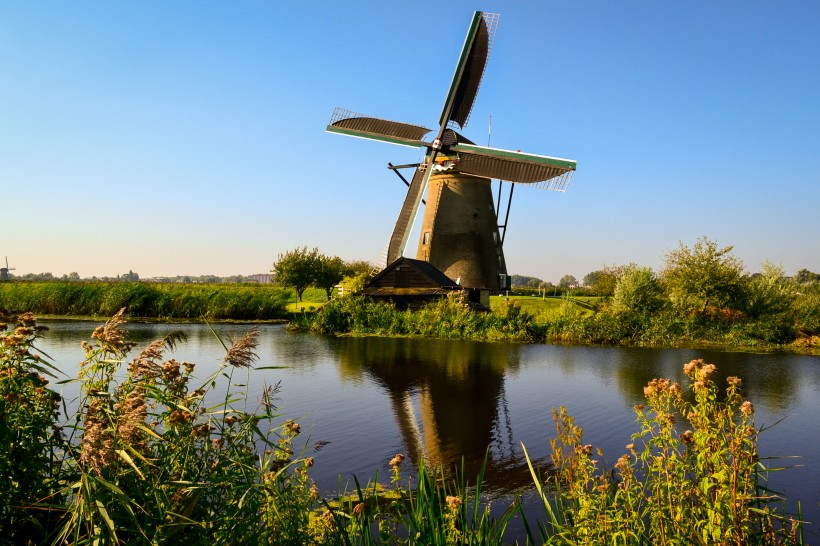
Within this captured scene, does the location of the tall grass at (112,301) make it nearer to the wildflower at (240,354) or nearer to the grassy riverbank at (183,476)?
the grassy riverbank at (183,476)

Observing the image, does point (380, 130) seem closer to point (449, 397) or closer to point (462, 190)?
point (462, 190)

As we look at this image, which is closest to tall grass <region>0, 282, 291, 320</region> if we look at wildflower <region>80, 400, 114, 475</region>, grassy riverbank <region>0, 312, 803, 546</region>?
grassy riverbank <region>0, 312, 803, 546</region>

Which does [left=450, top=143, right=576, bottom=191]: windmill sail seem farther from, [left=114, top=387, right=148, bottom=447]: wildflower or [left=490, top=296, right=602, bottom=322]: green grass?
[left=114, top=387, right=148, bottom=447]: wildflower

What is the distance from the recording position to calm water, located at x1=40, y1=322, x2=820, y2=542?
7828 mm

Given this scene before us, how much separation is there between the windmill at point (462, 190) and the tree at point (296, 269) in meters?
11.1

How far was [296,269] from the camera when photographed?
41438 millimetres

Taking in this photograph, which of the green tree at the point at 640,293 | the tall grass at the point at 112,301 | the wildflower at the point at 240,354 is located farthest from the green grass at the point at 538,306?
the wildflower at the point at 240,354

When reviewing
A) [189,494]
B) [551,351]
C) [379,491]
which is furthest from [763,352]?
[189,494]

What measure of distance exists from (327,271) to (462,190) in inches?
605

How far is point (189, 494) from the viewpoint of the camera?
3.07 m

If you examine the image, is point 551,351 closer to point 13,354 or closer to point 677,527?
point 677,527

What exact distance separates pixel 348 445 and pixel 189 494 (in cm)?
538

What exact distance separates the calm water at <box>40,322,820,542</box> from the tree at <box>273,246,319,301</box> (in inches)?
754

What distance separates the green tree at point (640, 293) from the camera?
2758 cm
